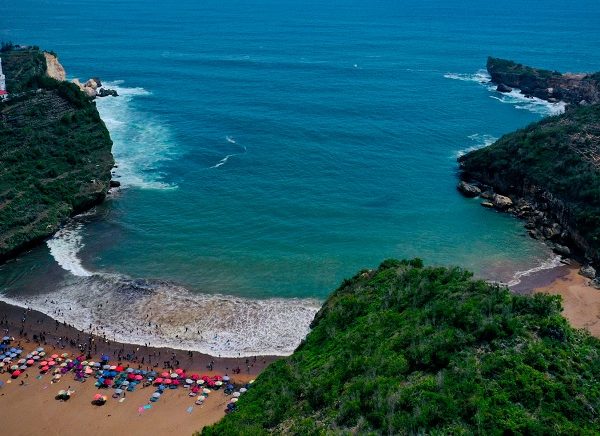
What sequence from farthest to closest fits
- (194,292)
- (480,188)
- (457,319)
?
(480,188)
(194,292)
(457,319)

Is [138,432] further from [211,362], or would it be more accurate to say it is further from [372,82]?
[372,82]

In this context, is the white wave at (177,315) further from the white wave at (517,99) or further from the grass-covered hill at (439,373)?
the white wave at (517,99)

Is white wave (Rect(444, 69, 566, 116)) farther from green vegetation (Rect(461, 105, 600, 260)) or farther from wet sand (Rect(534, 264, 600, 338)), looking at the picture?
wet sand (Rect(534, 264, 600, 338))

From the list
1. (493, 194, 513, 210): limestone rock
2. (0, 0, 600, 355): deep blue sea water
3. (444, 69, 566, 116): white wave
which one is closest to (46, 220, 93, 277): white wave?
(0, 0, 600, 355): deep blue sea water

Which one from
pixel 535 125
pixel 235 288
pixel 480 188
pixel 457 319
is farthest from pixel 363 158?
pixel 457 319

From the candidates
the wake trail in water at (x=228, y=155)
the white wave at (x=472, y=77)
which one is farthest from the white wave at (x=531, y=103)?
the wake trail in water at (x=228, y=155)

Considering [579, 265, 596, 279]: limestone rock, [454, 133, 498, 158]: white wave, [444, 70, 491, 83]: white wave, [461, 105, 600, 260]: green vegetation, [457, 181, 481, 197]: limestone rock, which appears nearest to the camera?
[579, 265, 596, 279]: limestone rock
